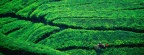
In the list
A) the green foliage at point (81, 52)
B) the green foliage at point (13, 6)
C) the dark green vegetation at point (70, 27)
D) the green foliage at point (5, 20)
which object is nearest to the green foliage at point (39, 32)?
the dark green vegetation at point (70, 27)

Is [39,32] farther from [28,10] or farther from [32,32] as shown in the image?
[28,10]

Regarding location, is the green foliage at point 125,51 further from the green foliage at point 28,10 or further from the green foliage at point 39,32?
the green foliage at point 28,10

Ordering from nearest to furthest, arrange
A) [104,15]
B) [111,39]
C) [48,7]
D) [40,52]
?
[40,52] → [111,39] → [104,15] → [48,7]

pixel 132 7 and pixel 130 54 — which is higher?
pixel 132 7

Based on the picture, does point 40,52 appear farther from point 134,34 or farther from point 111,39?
point 134,34

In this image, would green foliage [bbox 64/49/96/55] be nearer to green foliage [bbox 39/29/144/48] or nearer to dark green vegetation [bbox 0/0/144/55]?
dark green vegetation [bbox 0/0/144/55]

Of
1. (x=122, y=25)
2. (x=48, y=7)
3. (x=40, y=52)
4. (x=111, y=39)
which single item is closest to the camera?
(x=40, y=52)

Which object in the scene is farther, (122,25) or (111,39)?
(122,25)

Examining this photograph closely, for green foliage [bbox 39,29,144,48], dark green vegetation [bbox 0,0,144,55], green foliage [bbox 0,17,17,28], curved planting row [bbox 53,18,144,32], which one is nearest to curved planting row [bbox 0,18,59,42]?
dark green vegetation [bbox 0,0,144,55]

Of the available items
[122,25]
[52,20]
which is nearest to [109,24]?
[122,25]
